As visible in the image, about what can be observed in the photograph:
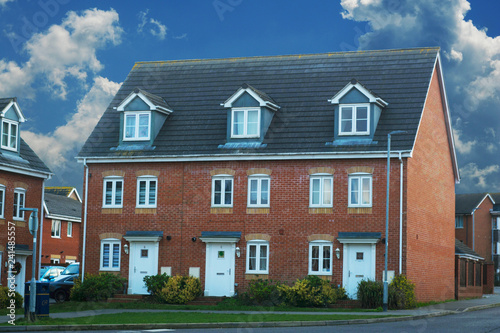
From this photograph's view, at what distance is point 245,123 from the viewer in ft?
117

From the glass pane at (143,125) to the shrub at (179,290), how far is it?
7470mm

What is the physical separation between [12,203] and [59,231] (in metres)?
28.8

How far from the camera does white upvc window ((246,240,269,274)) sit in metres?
34.4

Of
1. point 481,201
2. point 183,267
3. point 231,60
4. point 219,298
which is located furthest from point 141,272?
point 481,201

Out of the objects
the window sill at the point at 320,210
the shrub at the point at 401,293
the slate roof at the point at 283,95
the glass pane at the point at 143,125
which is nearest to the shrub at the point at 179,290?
the slate roof at the point at 283,95

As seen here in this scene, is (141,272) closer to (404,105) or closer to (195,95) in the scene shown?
(195,95)

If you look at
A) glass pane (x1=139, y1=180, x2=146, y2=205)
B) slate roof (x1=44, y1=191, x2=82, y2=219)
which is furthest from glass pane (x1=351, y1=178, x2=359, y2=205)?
slate roof (x1=44, y1=191, x2=82, y2=219)

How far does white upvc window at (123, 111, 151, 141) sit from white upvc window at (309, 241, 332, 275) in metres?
9.94

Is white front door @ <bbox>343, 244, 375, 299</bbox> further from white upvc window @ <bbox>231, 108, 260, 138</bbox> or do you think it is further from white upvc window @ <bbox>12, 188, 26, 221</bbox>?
white upvc window @ <bbox>12, 188, 26, 221</bbox>

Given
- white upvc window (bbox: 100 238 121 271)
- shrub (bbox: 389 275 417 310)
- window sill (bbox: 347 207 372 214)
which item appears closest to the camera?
shrub (bbox: 389 275 417 310)

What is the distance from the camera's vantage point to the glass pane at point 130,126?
37.3m

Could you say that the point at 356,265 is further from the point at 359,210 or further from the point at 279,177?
the point at 279,177

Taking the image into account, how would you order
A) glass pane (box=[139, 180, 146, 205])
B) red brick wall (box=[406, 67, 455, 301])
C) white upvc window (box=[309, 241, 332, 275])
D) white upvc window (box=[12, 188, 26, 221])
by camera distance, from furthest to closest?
1. glass pane (box=[139, 180, 146, 205])
2. white upvc window (box=[12, 188, 26, 221])
3. red brick wall (box=[406, 67, 455, 301])
4. white upvc window (box=[309, 241, 332, 275])

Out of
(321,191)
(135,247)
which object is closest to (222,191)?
(321,191)
